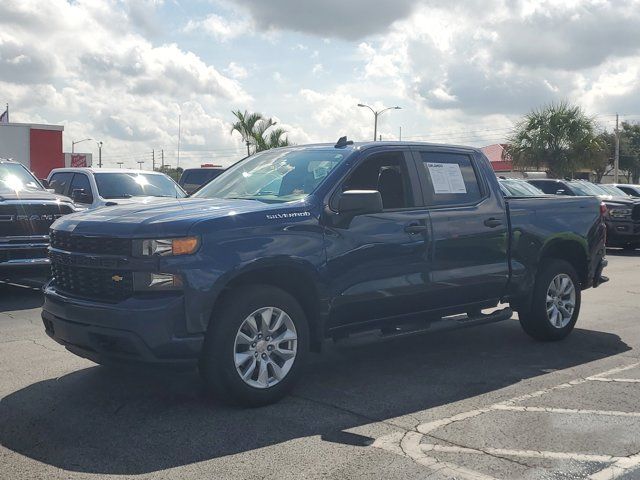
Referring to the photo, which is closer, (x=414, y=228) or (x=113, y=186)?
(x=414, y=228)

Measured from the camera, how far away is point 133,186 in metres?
13.7

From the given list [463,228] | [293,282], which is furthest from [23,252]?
[463,228]

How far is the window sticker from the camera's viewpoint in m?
6.49

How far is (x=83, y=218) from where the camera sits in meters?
5.35

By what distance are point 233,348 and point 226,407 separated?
0.48 m

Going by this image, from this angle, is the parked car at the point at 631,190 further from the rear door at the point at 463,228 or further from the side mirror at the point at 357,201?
the side mirror at the point at 357,201

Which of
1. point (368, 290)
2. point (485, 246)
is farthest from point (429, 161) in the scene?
point (368, 290)

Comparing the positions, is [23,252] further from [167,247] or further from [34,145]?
[34,145]

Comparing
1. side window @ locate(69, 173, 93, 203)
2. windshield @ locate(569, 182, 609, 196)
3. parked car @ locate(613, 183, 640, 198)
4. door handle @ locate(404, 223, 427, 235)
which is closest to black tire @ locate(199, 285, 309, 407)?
door handle @ locate(404, 223, 427, 235)

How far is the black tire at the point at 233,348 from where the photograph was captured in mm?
4945

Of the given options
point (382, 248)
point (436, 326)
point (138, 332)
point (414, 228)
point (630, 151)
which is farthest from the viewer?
point (630, 151)

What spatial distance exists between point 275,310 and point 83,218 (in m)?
1.52

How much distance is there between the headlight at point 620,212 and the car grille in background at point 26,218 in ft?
44.3

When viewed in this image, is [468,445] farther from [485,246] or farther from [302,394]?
[485,246]
